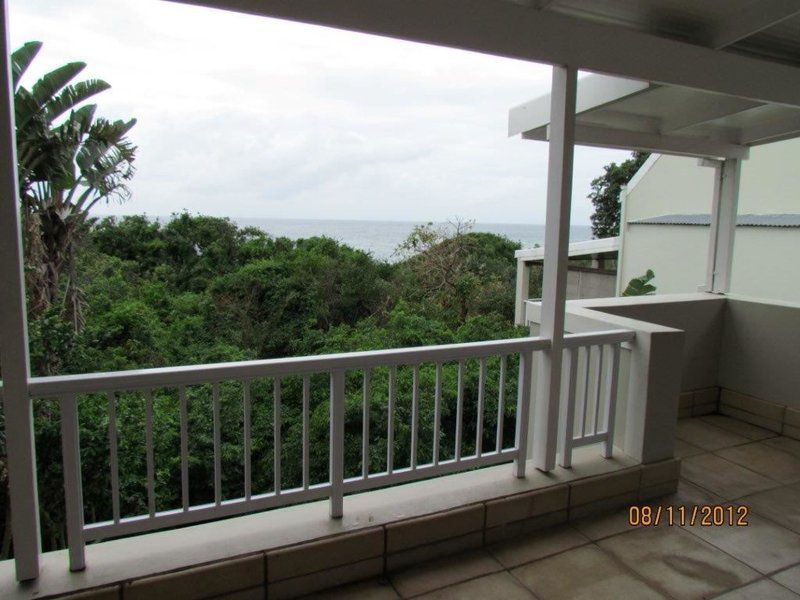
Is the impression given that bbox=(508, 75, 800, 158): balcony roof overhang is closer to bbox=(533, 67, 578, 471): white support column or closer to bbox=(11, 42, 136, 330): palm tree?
bbox=(533, 67, 578, 471): white support column

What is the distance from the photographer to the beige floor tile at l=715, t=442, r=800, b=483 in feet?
10.6

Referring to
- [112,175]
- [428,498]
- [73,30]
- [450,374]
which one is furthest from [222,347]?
[428,498]

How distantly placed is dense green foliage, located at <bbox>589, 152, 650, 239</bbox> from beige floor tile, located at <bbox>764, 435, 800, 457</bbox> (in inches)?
636

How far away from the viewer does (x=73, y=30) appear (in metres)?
7.06

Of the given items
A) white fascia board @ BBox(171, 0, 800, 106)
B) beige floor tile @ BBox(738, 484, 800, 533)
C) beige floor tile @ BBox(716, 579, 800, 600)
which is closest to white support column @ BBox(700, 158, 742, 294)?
white fascia board @ BBox(171, 0, 800, 106)

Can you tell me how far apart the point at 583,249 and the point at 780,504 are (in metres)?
7.43

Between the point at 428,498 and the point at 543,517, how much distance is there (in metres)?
0.60

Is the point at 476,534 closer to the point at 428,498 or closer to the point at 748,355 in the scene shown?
the point at 428,498

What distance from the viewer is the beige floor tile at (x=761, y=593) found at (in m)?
2.09

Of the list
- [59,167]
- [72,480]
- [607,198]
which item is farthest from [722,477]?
[607,198]

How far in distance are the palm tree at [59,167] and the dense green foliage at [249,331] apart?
2.22 feet

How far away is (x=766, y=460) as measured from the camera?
3.42 metres

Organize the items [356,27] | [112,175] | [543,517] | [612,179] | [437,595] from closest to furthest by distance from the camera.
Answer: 1. [356,27]
2. [437,595]
3. [543,517]
4. [112,175]
5. [612,179]

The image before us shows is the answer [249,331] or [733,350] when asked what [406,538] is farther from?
[249,331]
